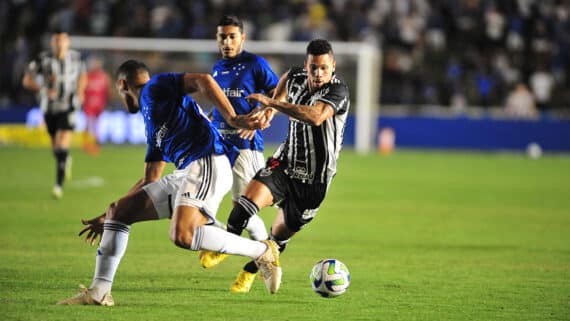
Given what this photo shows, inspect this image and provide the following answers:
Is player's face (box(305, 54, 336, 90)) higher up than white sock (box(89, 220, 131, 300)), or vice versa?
player's face (box(305, 54, 336, 90))

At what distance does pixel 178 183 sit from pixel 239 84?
230 centimetres

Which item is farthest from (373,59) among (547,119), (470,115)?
(547,119)

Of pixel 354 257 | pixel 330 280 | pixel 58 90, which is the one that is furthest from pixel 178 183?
pixel 58 90

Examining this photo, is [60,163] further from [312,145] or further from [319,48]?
[319,48]

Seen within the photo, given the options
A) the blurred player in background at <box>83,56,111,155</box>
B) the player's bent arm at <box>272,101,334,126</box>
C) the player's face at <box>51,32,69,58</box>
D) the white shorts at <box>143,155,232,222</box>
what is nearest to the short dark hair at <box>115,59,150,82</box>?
the white shorts at <box>143,155,232,222</box>

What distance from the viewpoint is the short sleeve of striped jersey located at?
26.7 ft

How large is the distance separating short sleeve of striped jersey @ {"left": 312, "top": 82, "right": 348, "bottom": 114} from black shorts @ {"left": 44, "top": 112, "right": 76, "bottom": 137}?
28.7ft

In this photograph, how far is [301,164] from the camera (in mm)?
8516

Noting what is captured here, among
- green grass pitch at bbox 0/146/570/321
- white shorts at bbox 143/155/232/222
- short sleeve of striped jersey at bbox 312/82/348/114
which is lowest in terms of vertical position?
green grass pitch at bbox 0/146/570/321

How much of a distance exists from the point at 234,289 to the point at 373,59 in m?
21.8

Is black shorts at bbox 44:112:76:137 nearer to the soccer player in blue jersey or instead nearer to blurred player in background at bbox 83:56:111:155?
the soccer player in blue jersey

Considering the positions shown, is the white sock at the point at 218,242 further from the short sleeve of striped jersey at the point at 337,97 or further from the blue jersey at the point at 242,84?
the blue jersey at the point at 242,84

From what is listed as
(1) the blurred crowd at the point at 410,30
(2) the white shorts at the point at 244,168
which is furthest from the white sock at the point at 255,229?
(1) the blurred crowd at the point at 410,30

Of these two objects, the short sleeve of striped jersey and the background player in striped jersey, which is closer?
the short sleeve of striped jersey
